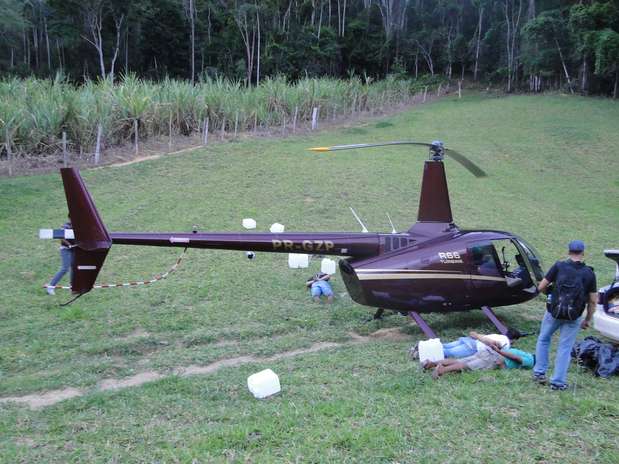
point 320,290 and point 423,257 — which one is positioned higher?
point 423,257

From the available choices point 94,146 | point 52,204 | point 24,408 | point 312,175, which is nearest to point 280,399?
point 24,408

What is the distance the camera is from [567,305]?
18.2 ft

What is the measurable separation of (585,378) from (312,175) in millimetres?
13366

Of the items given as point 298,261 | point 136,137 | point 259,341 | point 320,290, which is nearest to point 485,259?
point 320,290

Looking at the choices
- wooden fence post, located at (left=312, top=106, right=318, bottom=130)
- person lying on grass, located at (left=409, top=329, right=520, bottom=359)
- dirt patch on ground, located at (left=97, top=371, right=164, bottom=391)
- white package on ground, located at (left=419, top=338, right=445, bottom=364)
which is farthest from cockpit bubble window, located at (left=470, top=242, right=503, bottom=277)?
wooden fence post, located at (left=312, top=106, right=318, bottom=130)

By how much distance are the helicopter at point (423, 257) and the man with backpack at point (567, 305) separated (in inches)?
79.3

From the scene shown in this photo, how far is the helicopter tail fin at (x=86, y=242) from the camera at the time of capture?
710 centimetres

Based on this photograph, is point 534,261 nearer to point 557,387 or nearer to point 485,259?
point 485,259

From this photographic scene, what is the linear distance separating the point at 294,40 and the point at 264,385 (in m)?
45.0

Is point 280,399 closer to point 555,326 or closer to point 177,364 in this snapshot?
point 177,364

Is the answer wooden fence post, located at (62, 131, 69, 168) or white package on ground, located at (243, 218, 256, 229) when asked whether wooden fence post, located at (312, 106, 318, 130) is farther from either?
white package on ground, located at (243, 218, 256, 229)

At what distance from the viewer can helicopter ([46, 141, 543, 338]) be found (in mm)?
7883

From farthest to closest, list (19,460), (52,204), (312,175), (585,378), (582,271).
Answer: (312,175) < (52,204) < (585,378) < (582,271) < (19,460)

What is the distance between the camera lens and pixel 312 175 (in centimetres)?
1866
